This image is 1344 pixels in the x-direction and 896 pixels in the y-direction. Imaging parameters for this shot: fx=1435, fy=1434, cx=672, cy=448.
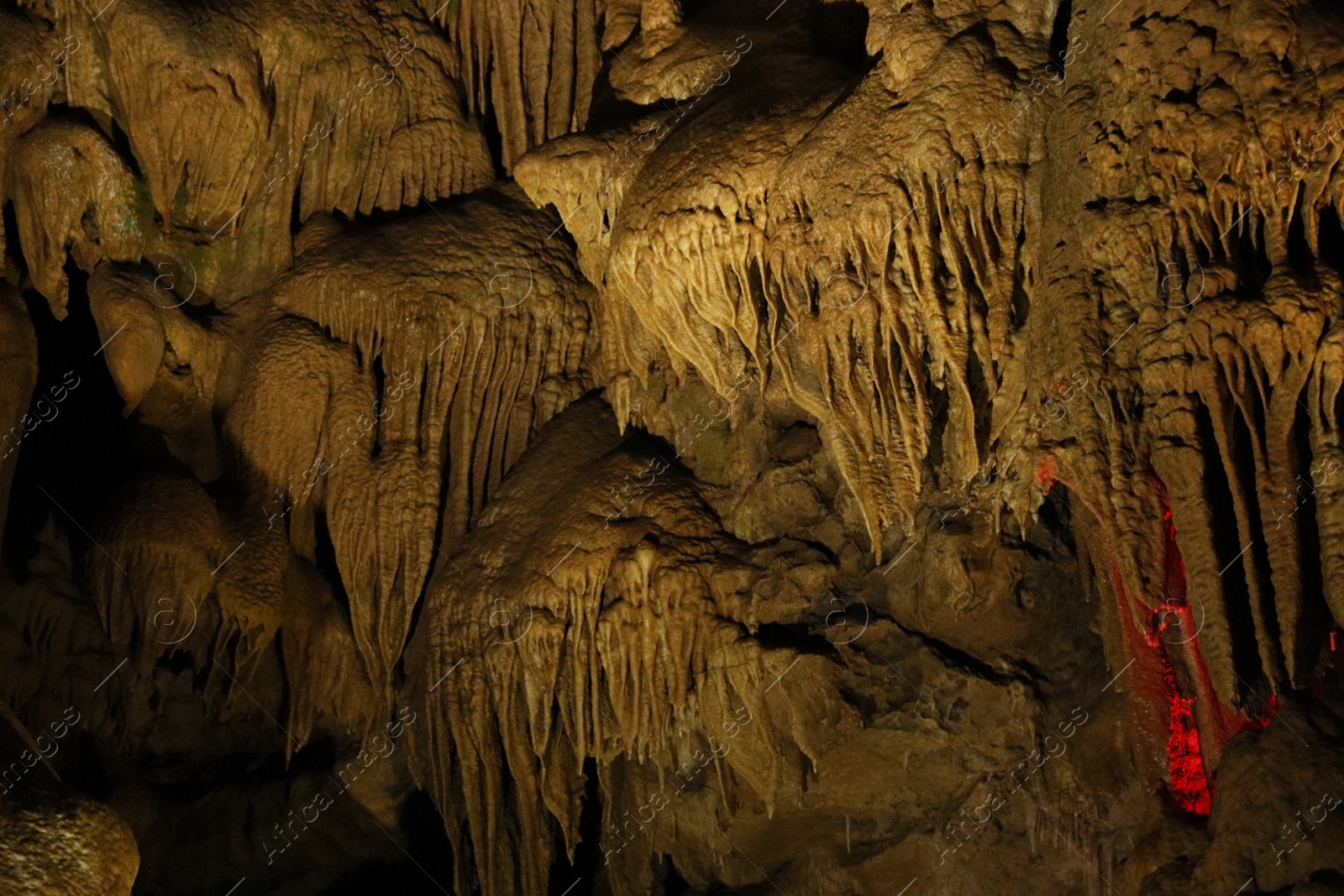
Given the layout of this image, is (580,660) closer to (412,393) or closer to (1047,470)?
(412,393)

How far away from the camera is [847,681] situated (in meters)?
6.27

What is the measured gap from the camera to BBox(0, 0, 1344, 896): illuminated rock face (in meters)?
4.53

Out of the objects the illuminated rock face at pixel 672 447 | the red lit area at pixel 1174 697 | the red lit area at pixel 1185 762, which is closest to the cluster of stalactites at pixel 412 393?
the illuminated rock face at pixel 672 447

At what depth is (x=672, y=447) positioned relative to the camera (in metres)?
6.91

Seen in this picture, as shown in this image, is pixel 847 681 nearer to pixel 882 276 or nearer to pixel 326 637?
pixel 882 276

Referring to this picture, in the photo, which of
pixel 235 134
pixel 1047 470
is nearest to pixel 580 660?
pixel 1047 470

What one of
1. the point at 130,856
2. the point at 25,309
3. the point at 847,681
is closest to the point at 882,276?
the point at 847,681

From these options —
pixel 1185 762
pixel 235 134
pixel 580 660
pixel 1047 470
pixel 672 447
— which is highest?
pixel 235 134

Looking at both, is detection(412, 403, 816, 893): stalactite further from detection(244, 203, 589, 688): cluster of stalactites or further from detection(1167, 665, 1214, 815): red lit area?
detection(1167, 665, 1214, 815): red lit area

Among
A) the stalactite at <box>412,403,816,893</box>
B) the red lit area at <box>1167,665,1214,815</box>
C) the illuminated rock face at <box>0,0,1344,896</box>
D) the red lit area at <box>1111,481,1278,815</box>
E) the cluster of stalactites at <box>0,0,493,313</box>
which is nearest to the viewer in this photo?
the illuminated rock face at <box>0,0,1344,896</box>

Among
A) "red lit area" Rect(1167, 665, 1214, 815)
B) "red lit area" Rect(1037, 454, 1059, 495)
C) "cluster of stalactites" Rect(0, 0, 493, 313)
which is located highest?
"cluster of stalactites" Rect(0, 0, 493, 313)

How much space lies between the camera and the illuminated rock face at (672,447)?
4527mm

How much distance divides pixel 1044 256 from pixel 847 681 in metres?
2.16

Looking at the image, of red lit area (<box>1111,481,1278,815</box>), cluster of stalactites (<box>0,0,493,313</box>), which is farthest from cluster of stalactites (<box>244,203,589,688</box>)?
red lit area (<box>1111,481,1278,815</box>)
